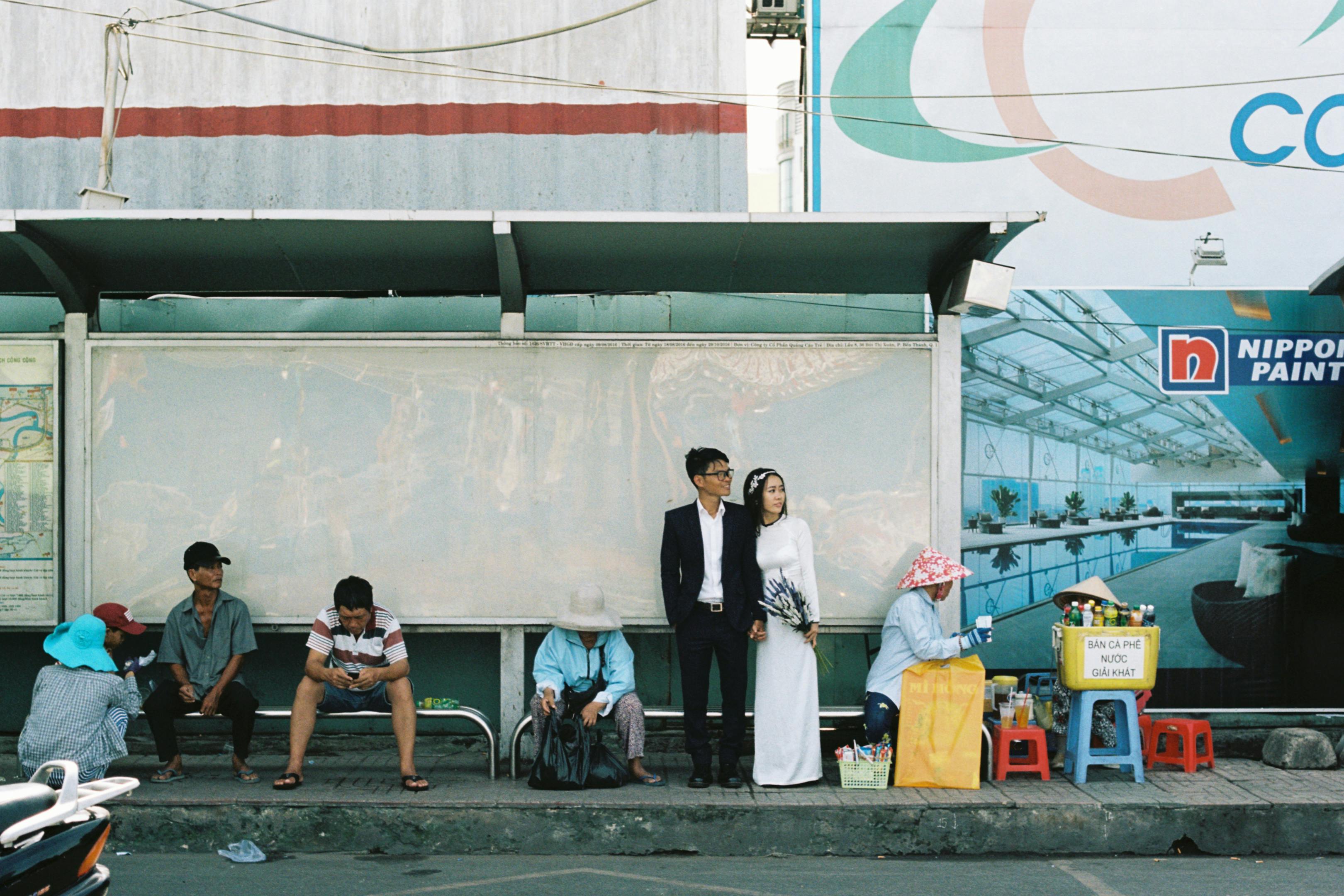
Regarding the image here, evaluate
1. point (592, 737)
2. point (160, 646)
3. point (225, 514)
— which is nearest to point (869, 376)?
point (592, 737)

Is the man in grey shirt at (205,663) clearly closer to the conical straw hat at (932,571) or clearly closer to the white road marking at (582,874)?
the white road marking at (582,874)

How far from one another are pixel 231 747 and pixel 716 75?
18.0ft

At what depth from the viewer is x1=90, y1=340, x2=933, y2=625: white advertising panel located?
21.9 ft

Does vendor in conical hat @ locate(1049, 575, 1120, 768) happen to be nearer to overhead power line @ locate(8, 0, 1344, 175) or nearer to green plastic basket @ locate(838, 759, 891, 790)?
green plastic basket @ locate(838, 759, 891, 790)

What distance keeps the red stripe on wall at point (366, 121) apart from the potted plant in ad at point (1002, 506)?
307 centimetres

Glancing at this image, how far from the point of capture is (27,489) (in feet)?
22.0

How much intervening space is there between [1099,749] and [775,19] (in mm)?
5299

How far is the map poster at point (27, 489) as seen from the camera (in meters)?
6.68

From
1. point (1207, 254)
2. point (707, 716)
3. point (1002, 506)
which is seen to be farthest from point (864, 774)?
point (1207, 254)

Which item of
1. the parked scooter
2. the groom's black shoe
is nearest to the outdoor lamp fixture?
the groom's black shoe

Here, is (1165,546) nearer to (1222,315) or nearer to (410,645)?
(1222,315)

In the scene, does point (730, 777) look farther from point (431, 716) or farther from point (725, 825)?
point (431, 716)

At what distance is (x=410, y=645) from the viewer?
24.4ft

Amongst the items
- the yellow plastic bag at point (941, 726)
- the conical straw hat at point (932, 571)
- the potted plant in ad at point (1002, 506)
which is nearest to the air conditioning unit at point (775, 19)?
the potted plant in ad at point (1002, 506)
